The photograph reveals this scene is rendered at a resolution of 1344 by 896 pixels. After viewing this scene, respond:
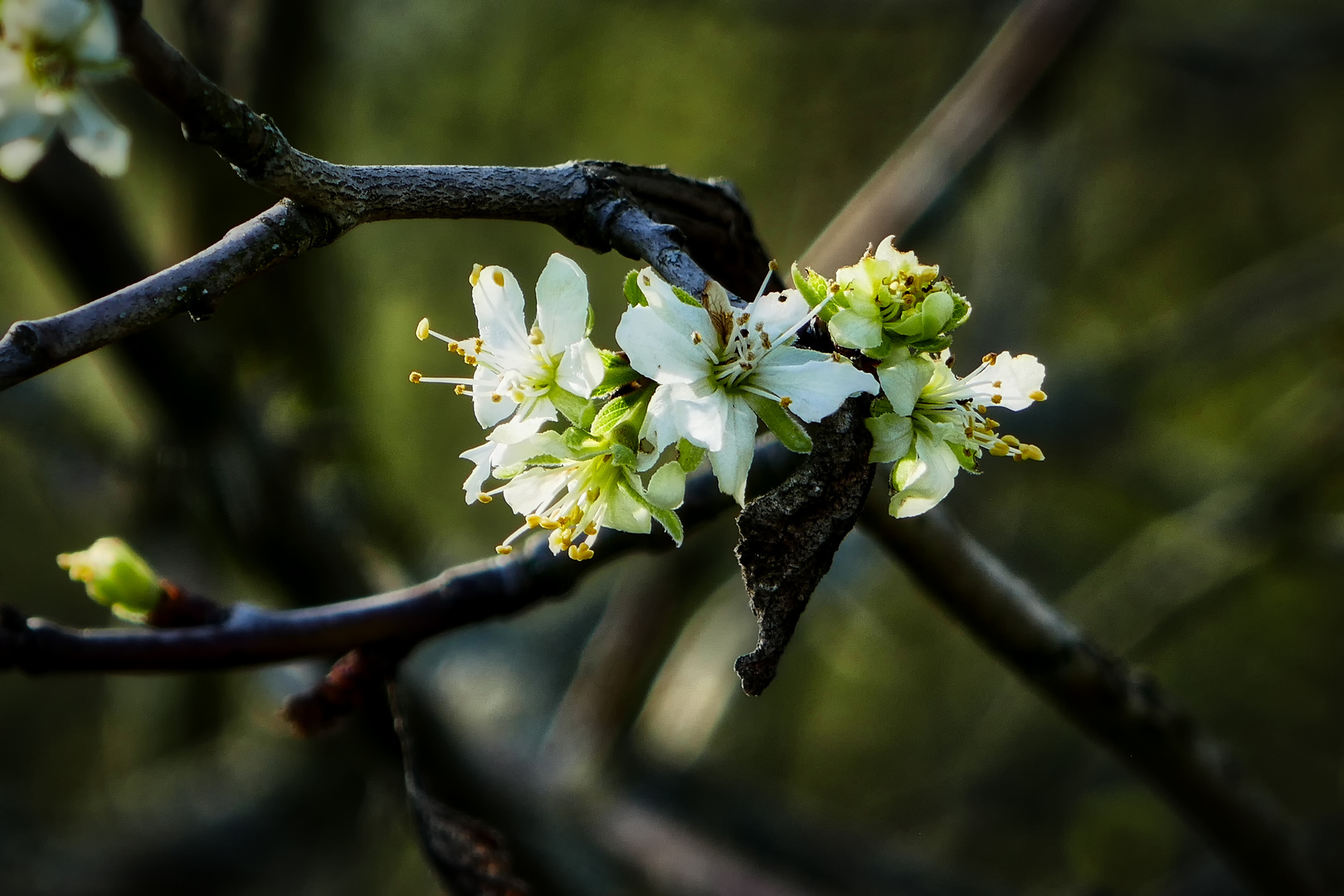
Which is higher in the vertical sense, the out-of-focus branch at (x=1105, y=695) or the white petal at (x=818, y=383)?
the out-of-focus branch at (x=1105, y=695)

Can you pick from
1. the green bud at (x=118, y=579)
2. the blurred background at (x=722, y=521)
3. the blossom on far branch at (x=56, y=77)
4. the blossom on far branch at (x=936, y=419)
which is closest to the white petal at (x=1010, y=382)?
the blossom on far branch at (x=936, y=419)

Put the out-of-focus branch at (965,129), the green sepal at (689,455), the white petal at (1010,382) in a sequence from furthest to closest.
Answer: the out-of-focus branch at (965,129) → the white petal at (1010,382) → the green sepal at (689,455)

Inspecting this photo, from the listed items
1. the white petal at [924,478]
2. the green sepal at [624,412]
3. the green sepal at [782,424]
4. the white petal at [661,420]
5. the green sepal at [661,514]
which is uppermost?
the white petal at [924,478]

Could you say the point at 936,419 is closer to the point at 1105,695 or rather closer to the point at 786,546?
the point at 786,546

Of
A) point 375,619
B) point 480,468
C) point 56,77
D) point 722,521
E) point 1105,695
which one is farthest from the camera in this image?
point 722,521

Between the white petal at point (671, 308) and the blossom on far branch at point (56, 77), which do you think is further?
the white petal at point (671, 308)

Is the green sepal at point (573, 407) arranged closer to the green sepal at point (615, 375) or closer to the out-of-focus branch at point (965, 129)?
the green sepal at point (615, 375)

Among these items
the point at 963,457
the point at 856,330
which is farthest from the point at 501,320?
the point at 963,457
